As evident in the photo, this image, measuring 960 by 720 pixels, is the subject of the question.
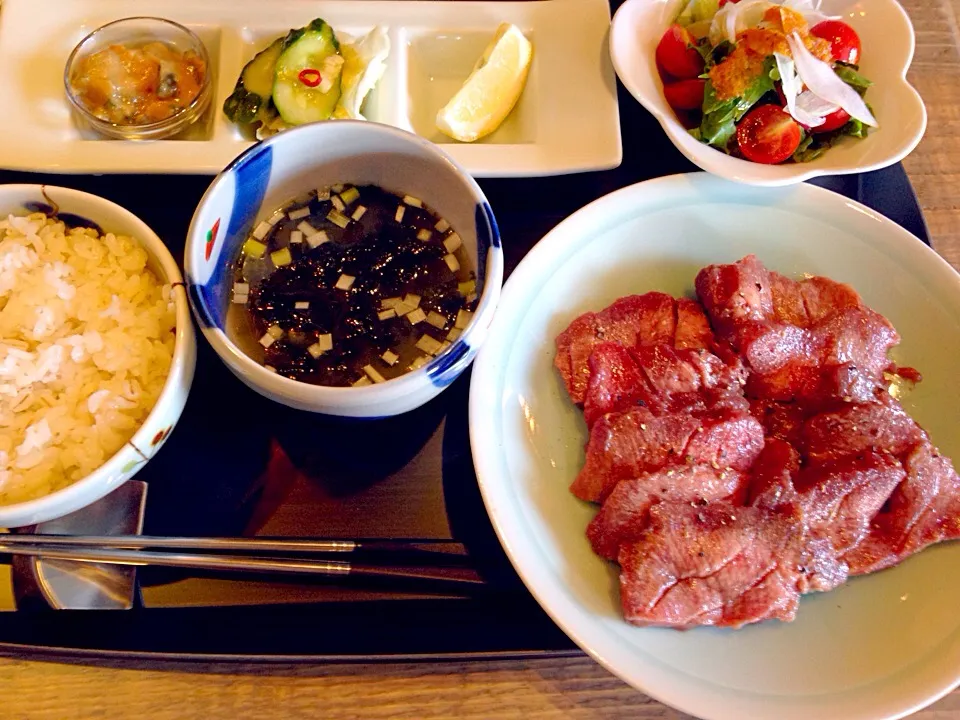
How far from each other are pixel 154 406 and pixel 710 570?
112cm

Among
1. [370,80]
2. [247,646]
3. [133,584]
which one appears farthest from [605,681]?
[370,80]

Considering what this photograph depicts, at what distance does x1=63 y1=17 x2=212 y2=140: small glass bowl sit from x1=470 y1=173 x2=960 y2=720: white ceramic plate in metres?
1.02

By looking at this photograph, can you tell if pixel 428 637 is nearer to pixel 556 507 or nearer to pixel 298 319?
pixel 556 507

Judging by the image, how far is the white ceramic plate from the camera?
4.33 ft

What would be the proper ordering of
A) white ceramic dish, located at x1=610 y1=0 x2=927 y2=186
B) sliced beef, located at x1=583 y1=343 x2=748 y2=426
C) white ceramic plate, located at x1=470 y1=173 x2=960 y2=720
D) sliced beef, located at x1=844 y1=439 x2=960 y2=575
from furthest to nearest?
1. white ceramic dish, located at x1=610 y1=0 x2=927 y2=186
2. sliced beef, located at x1=583 y1=343 x2=748 y2=426
3. sliced beef, located at x1=844 y1=439 x2=960 y2=575
4. white ceramic plate, located at x1=470 y1=173 x2=960 y2=720

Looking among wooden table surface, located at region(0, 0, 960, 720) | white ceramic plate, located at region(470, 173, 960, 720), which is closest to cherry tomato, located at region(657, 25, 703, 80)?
white ceramic plate, located at region(470, 173, 960, 720)

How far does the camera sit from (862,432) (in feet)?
4.77

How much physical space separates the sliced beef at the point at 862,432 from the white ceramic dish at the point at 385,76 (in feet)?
2.80

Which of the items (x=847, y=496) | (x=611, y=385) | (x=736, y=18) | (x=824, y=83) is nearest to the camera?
(x=847, y=496)

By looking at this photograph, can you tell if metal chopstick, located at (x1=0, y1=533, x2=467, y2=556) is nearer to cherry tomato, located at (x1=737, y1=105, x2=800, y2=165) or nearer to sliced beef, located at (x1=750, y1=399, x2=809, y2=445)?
sliced beef, located at (x1=750, y1=399, x2=809, y2=445)

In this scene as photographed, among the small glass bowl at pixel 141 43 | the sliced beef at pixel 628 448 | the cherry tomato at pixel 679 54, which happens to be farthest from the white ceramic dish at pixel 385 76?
the sliced beef at pixel 628 448

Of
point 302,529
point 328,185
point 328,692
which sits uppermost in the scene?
point 328,185

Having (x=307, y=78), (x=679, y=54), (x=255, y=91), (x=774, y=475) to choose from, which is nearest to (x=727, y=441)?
(x=774, y=475)

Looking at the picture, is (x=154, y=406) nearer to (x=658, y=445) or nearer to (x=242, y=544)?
(x=242, y=544)
